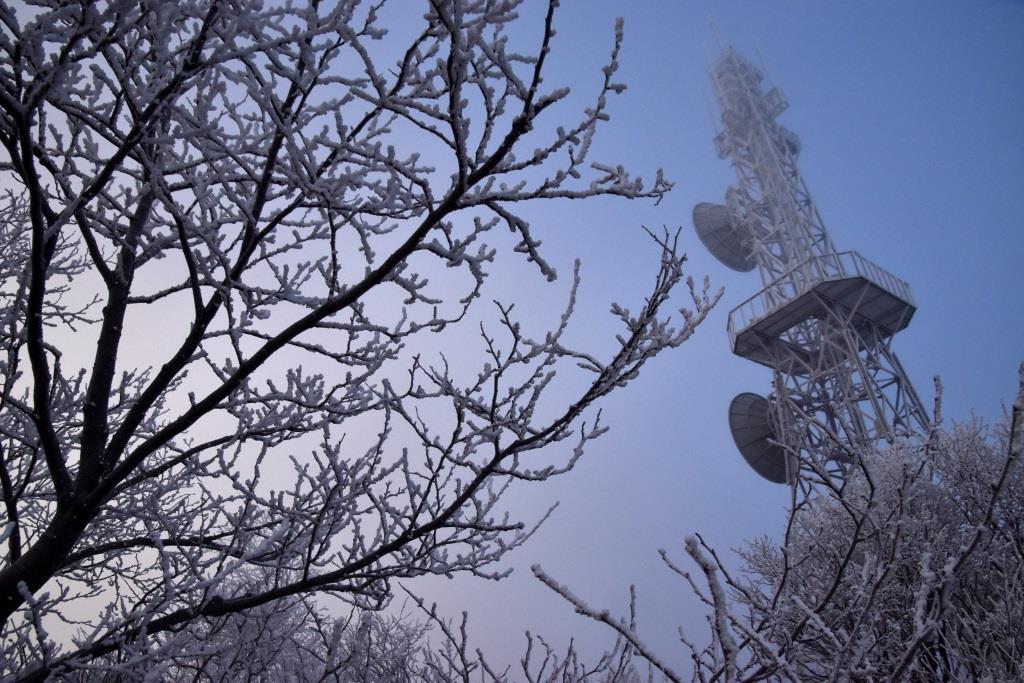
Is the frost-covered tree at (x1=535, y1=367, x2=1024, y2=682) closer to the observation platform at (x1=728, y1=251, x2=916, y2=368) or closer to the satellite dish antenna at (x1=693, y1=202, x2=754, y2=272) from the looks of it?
the observation platform at (x1=728, y1=251, x2=916, y2=368)

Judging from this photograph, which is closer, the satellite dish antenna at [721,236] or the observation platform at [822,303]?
the observation platform at [822,303]

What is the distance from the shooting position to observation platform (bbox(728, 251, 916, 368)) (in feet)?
54.2

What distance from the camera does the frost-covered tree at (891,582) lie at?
146cm

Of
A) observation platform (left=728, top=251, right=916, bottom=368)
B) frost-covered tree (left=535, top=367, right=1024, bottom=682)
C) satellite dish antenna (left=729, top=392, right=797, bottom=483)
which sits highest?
observation platform (left=728, top=251, right=916, bottom=368)

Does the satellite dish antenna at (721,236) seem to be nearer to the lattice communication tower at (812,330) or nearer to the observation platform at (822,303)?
the lattice communication tower at (812,330)

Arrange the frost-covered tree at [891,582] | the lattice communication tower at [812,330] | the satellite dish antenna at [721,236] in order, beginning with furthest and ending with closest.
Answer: the satellite dish antenna at [721,236], the lattice communication tower at [812,330], the frost-covered tree at [891,582]

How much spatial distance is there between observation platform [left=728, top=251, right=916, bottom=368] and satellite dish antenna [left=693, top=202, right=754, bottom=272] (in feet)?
22.0

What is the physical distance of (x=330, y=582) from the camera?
111 inches

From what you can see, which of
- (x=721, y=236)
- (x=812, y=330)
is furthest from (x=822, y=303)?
(x=721, y=236)

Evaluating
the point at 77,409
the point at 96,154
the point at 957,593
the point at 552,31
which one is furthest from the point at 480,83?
the point at 957,593

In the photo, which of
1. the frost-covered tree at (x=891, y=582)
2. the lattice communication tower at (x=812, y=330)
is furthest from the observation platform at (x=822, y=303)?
the frost-covered tree at (x=891, y=582)

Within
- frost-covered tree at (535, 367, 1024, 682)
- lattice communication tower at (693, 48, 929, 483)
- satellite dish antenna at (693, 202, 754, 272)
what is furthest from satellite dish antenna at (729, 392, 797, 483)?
satellite dish antenna at (693, 202, 754, 272)

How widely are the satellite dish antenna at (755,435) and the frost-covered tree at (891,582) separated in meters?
4.83

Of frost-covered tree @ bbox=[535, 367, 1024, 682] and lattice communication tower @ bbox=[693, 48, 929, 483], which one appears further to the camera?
lattice communication tower @ bbox=[693, 48, 929, 483]
